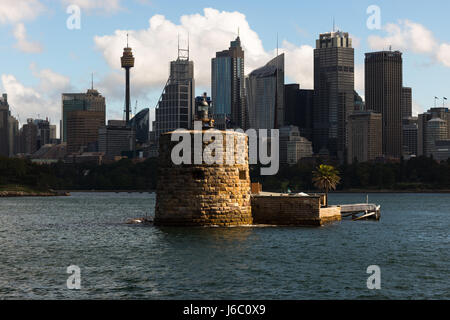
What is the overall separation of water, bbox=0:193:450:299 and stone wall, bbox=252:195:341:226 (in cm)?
161

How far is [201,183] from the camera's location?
5731 cm

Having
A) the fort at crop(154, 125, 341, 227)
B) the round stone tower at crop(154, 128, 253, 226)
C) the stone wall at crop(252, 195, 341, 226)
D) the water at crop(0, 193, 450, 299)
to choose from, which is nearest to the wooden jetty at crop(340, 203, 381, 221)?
the water at crop(0, 193, 450, 299)

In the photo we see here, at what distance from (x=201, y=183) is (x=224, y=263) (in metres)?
14.0

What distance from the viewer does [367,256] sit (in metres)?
49.2

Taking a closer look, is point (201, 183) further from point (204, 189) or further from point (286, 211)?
point (286, 211)

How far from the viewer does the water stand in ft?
118

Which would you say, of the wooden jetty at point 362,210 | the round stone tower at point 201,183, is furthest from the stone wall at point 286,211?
the wooden jetty at point 362,210

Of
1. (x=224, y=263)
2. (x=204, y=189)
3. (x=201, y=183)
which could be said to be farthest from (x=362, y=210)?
(x=224, y=263)

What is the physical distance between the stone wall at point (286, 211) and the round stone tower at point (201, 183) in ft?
12.8

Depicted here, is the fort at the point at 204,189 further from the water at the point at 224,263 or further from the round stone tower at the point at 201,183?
the water at the point at 224,263

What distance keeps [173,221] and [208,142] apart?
6.81 metres

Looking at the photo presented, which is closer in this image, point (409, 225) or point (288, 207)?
point (288, 207)
